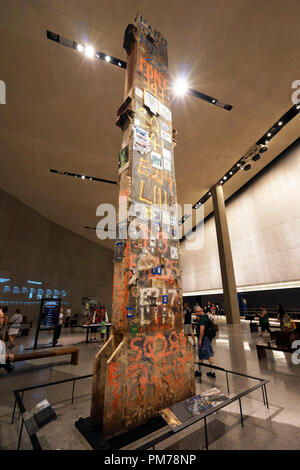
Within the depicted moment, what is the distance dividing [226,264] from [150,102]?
10430 millimetres

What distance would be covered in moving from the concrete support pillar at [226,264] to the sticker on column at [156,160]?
10104 millimetres

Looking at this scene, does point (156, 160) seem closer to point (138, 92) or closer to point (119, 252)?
point (138, 92)

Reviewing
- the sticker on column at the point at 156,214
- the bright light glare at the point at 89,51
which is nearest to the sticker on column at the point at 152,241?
the sticker on column at the point at 156,214

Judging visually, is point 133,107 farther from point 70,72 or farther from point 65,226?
point 65,226

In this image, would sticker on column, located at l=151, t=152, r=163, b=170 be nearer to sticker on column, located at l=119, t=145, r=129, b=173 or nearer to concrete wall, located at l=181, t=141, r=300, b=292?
sticker on column, located at l=119, t=145, r=129, b=173

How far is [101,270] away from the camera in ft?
66.4

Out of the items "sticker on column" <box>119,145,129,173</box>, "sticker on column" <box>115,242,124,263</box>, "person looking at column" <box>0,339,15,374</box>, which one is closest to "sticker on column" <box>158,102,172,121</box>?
"sticker on column" <box>119,145,129,173</box>

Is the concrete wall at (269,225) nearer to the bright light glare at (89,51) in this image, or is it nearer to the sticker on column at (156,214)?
the sticker on column at (156,214)

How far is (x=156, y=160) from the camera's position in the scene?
3.27 meters

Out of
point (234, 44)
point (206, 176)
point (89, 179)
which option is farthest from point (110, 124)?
point (206, 176)

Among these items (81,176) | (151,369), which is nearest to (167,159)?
(151,369)

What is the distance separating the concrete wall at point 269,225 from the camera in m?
11.5

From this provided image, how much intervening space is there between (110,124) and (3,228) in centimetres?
853

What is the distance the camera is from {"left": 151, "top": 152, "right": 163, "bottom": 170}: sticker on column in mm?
3227
